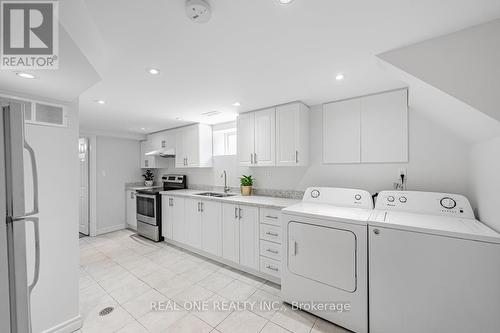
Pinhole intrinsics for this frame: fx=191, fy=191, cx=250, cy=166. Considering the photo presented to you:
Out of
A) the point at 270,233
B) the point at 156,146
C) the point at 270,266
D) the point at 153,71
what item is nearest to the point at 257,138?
the point at 270,233

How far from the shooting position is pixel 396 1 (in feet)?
3.31

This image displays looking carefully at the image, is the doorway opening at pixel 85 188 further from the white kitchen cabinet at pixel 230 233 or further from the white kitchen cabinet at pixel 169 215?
the white kitchen cabinet at pixel 230 233

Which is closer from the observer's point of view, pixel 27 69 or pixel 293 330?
pixel 27 69

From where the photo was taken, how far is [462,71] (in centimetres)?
122

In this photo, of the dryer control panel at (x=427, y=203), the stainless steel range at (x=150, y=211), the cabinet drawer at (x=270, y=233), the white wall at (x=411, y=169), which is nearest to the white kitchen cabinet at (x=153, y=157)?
the stainless steel range at (x=150, y=211)

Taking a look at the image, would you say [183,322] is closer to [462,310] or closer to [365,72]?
[462,310]

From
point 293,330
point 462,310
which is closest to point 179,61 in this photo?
point 293,330

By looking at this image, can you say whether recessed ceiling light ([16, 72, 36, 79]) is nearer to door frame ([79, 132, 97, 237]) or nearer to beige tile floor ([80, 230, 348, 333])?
beige tile floor ([80, 230, 348, 333])

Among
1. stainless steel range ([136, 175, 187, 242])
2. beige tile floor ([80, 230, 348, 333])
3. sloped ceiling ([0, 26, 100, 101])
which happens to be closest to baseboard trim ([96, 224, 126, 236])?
stainless steel range ([136, 175, 187, 242])

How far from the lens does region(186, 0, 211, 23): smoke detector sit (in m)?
0.98

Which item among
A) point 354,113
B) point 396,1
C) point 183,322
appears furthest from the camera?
point 354,113

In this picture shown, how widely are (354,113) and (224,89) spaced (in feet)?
5.40

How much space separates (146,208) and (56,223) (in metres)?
2.46
